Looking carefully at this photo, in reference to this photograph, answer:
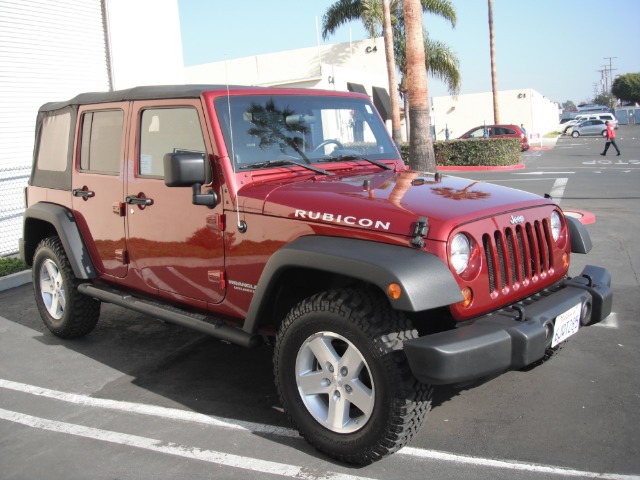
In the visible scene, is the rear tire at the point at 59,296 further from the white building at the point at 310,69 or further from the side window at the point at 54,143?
the white building at the point at 310,69

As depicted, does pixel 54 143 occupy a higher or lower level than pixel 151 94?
lower

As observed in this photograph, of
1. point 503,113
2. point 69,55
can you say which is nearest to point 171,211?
point 69,55

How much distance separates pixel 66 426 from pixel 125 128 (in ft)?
6.77

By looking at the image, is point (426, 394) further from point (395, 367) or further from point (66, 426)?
point (66, 426)

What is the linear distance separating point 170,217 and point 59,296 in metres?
1.85

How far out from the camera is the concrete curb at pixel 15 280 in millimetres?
7672

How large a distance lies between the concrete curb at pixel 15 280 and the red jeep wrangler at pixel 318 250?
2.79 meters

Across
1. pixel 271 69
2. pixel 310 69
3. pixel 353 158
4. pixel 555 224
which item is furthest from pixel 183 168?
pixel 271 69

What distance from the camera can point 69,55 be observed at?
11852 mm

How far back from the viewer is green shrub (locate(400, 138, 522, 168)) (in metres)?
23.3

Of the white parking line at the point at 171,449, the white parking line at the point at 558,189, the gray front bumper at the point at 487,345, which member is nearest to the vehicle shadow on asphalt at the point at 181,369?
the white parking line at the point at 171,449

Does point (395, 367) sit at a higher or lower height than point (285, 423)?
higher

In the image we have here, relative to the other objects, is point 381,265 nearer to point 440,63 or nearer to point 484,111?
point 440,63

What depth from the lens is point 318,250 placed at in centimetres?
331
